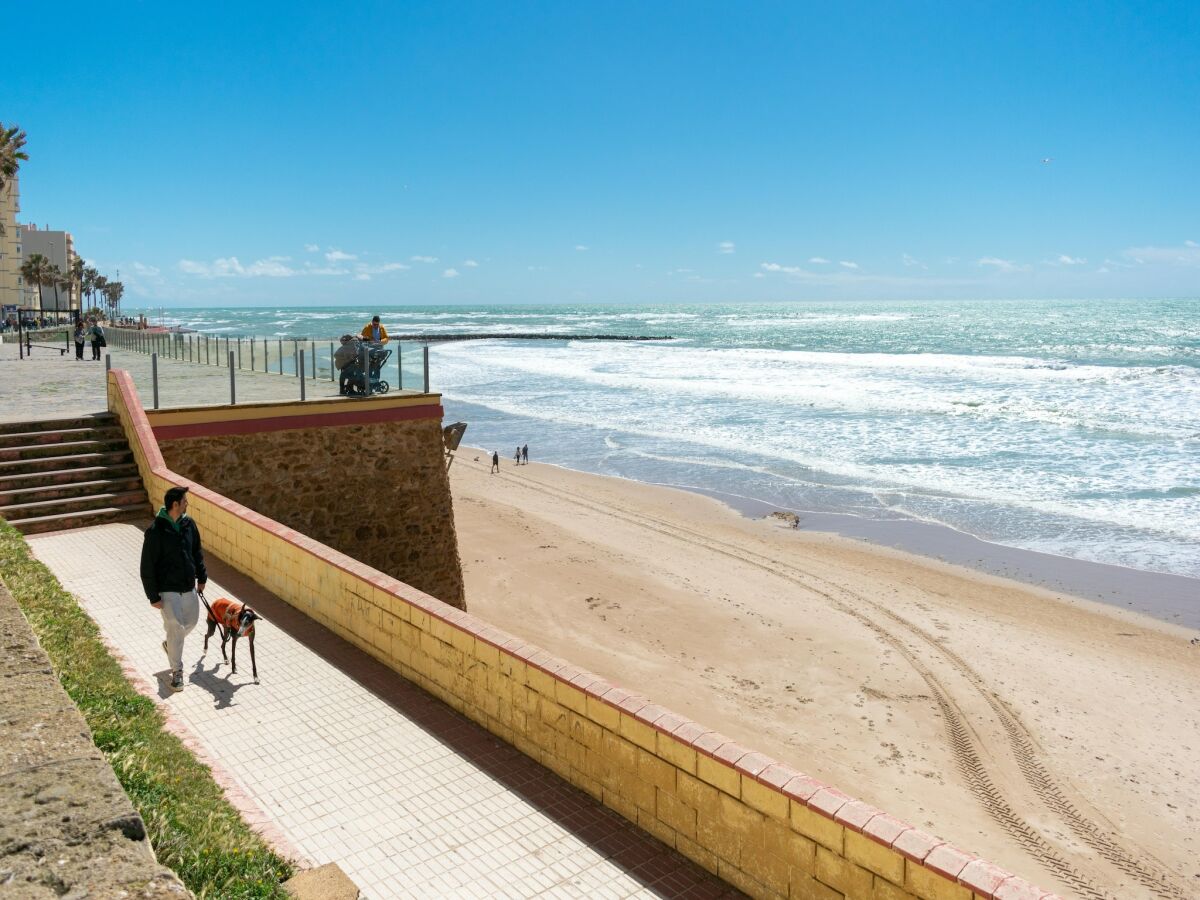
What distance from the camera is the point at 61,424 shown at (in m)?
12.6

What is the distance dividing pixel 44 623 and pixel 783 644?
11892 mm

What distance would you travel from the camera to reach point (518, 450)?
108ft

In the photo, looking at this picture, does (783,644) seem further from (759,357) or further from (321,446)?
(759,357)

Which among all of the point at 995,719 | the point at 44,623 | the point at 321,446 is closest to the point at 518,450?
the point at 321,446

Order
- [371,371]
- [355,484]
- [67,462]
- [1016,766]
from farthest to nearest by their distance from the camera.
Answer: [371,371] → [355,484] → [67,462] → [1016,766]

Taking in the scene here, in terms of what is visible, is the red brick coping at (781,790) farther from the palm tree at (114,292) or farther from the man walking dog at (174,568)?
the palm tree at (114,292)

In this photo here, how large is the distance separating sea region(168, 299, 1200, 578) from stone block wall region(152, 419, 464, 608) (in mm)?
2160

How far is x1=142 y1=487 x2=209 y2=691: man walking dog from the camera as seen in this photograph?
651 cm

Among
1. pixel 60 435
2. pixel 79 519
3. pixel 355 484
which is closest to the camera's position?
pixel 79 519

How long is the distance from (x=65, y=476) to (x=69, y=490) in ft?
1.03

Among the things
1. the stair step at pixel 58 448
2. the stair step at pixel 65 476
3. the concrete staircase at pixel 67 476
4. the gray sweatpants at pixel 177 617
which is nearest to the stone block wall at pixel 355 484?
the stair step at pixel 65 476

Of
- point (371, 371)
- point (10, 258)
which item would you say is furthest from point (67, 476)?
point (10, 258)

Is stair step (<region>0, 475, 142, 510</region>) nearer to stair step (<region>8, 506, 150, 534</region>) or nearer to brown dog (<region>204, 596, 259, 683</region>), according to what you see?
stair step (<region>8, 506, 150, 534</region>)

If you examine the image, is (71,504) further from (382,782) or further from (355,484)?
(382,782)
